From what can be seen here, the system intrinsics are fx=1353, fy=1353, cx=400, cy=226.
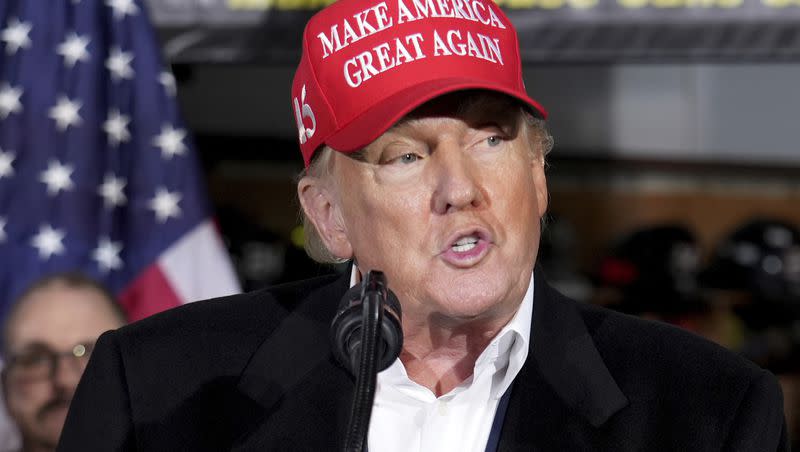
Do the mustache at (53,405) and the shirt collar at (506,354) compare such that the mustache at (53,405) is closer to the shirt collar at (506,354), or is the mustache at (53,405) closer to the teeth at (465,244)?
the shirt collar at (506,354)

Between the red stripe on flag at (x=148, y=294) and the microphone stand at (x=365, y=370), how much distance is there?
2.02m

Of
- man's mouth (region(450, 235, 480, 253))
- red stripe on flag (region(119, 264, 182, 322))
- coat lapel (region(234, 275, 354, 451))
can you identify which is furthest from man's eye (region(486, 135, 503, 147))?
red stripe on flag (region(119, 264, 182, 322))

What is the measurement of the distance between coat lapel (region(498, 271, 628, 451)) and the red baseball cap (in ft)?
0.95

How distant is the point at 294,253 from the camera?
18.2 ft

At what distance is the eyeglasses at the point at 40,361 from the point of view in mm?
2988

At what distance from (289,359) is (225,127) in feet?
14.9

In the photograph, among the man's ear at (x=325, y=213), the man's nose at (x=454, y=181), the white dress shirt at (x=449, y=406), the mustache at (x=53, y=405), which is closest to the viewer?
the man's nose at (x=454, y=181)

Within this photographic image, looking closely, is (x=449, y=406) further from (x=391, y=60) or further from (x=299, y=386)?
(x=391, y=60)

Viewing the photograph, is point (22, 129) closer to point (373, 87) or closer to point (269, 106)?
point (373, 87)

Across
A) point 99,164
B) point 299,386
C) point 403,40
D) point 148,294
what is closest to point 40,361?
point 148,294

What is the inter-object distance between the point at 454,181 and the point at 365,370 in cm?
41

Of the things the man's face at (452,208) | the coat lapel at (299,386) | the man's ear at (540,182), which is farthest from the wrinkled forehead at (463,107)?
the coat lapel at (299,386)

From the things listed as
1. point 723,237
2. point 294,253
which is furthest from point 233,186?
point 723,237

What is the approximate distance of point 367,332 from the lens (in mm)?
1306
